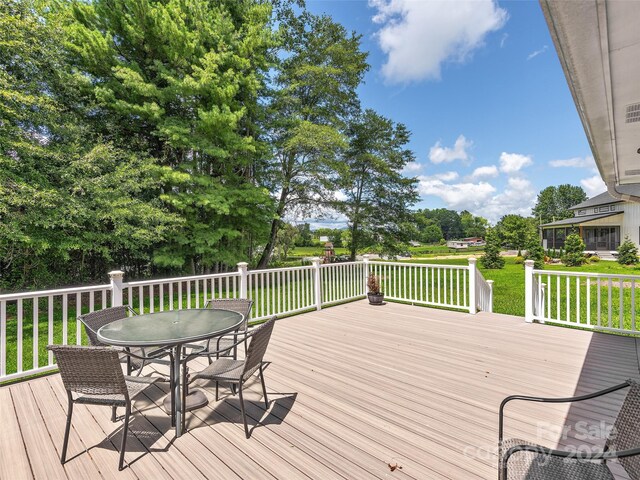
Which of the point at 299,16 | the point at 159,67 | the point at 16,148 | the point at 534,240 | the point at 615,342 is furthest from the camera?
the point at 534,240

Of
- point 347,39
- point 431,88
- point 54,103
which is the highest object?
point 347,39

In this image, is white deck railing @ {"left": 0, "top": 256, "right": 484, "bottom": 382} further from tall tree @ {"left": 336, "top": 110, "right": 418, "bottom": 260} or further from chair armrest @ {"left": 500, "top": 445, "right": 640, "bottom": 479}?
tall tree @ {"left": 336, "top": 110, "right": 418, "bottom": 260}

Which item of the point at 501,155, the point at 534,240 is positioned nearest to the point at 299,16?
the point at 534,240

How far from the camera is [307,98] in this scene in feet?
42.7

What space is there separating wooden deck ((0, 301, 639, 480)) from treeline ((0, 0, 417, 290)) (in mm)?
6094

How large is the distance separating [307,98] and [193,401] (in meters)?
12.8

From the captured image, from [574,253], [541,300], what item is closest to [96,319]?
[541,300]

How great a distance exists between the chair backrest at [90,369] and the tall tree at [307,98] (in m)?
10.3

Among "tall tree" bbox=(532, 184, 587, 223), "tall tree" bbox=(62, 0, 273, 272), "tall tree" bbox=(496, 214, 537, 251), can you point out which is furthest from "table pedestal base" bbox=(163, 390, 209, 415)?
"tall tree" bbox=(532, 184, 587, 223)

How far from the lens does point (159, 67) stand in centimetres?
872

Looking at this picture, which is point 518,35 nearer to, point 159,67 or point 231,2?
point 231,2

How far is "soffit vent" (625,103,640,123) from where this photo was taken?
1907mm

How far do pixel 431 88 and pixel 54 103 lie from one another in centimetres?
1456

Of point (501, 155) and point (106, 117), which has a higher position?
point (501, 155)
